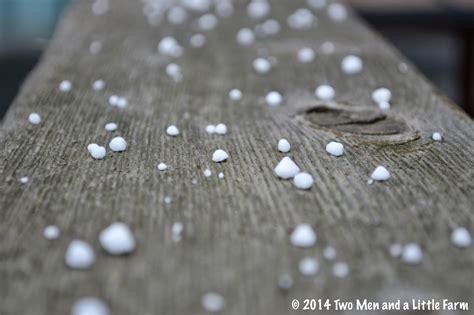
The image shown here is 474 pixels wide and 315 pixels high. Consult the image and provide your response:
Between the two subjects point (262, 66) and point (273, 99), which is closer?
point (273, 99)

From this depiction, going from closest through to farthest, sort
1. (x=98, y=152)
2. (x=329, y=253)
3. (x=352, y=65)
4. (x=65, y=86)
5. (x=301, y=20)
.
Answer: (x=329, y=253) → (x=98, y=152) → (x=65, y=86) → (x=352, y=65) → (x=301, y=20)

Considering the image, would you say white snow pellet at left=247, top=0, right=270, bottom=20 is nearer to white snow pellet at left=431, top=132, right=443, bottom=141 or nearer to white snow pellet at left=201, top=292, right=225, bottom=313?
white snow pellet at left=431, top=132, right=443, bottom=141

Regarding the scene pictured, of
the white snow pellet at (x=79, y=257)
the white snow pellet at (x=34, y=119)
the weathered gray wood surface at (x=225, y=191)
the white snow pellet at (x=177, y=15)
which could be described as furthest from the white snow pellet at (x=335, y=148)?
the white snow pellet at (x=177, y=15)

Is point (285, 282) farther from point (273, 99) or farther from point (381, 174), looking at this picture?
point (273, 99)

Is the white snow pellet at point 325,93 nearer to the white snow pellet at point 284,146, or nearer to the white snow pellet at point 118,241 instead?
the white snow pellet at point 284,146

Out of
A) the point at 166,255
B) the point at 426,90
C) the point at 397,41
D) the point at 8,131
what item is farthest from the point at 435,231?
the point at 397,41

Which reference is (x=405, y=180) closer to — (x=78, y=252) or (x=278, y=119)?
(x=278, y=119)

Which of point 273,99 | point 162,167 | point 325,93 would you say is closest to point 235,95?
point 273,99
